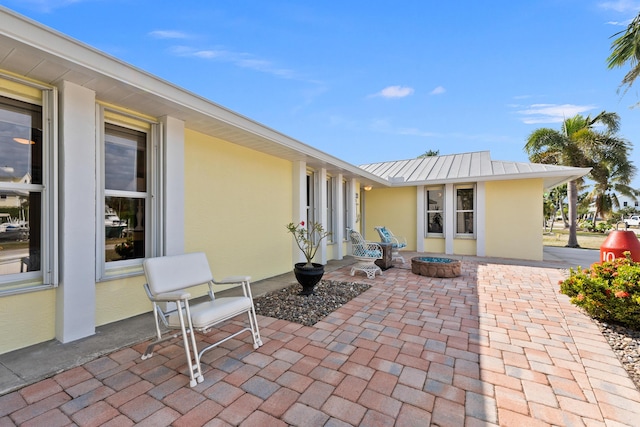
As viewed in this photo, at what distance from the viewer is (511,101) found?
32.1 feet

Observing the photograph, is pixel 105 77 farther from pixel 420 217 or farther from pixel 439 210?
pixel 439 210

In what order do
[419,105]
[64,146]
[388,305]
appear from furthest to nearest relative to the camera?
[419,105], [388,305], [64,146]

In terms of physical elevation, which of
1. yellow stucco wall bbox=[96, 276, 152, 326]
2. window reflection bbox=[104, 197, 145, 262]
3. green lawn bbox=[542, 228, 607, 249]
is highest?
window reflection bbox=[104, 197, 145, 262]

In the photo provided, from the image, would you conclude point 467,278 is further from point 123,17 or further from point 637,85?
point 123,17

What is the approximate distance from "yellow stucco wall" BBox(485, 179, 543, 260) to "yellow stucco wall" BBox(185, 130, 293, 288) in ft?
21.0

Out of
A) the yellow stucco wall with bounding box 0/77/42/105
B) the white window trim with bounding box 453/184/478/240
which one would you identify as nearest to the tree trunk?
the white window trim with bounding box 453/184/478/240

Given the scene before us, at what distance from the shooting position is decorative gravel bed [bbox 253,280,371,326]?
3.48 meters

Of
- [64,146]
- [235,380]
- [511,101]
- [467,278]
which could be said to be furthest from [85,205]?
[511,101]

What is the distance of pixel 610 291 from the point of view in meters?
3.10

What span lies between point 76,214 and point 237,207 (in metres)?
2.31

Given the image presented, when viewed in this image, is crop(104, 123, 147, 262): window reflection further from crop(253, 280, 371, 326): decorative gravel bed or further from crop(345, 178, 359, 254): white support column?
crop(345, 178, 359, 254): white support column

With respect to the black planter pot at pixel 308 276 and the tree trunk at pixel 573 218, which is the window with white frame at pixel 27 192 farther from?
the tree trunk at pixel 573 218

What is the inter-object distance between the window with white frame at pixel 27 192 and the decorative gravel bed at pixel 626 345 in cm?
520

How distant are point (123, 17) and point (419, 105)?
9.22m
